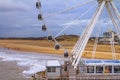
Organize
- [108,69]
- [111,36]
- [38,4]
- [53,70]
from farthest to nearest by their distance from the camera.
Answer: [111,36], [38,4], [53,70], [108,69]

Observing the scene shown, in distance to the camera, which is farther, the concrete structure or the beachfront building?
the beachfront building

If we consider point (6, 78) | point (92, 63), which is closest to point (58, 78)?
point (92, 63)

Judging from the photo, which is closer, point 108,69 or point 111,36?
point 108,69

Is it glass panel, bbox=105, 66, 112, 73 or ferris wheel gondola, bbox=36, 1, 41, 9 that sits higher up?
ferris wheel gondola, bbox=36, 1, 41, 9

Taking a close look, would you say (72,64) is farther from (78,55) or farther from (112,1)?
(112,1)

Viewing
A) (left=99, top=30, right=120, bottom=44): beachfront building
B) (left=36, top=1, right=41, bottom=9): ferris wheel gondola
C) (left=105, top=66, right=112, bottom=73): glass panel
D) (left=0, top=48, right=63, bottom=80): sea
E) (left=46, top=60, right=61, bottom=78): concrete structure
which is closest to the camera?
(left=105, top=66, right=112, bottom=73): glass panel

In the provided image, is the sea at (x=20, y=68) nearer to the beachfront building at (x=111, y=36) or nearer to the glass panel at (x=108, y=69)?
the beachfront building at (x=111, y=36)

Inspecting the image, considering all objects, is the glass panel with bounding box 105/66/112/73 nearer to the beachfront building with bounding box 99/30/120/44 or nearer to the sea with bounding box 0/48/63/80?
the beachfront building with bounding box 99/30/120/44

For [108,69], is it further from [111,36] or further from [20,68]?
[20,68]

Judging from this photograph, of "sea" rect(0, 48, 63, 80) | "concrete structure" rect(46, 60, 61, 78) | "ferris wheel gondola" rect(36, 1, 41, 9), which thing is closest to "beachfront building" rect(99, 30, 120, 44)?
"concrete structure" rect(46, 60, 61, 78)

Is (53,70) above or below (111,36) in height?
below

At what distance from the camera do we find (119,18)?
128 feet

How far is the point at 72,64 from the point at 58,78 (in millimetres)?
2108

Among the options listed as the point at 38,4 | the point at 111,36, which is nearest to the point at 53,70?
the point at 38,4
